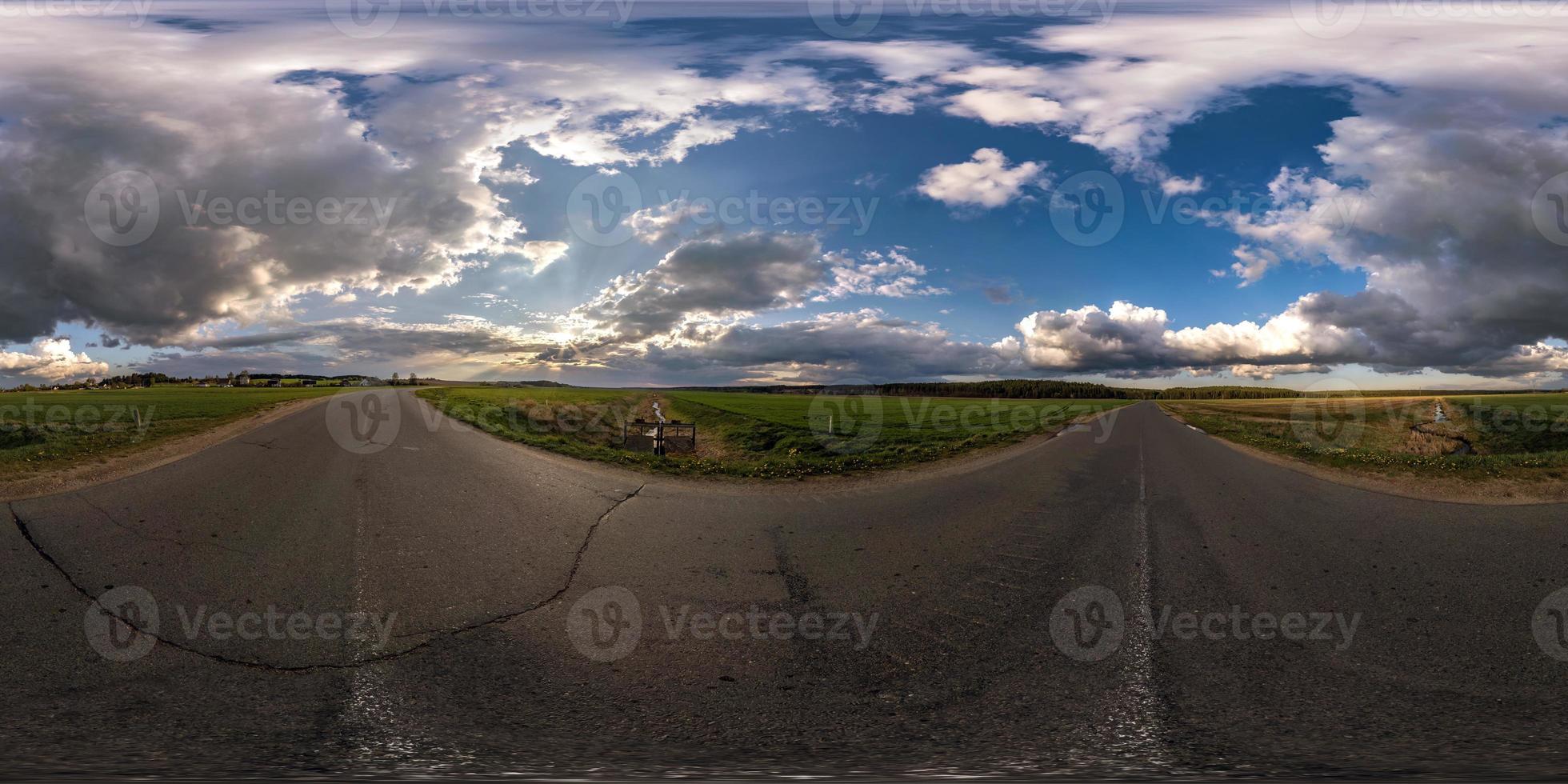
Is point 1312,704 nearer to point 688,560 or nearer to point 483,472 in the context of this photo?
point 688,560

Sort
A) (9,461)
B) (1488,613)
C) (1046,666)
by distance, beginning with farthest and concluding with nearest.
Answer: (9,461) < (1488,613) < (1046,666)

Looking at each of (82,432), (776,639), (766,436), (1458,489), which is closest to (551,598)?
(776,639)

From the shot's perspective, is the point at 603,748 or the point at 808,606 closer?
the point at 603,748

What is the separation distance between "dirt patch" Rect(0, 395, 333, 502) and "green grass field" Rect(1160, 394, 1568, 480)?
25.0 m

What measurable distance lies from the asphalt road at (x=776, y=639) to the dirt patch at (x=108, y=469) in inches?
54.7

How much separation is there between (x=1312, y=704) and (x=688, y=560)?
5.78 m

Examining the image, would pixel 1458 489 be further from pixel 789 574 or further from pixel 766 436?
pixel 766 436

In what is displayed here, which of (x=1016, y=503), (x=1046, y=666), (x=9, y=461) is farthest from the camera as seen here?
(x=9, y=461)

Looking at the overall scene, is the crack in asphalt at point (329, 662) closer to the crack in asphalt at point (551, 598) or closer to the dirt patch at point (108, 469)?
the crack in asphalt at point (551, 598)

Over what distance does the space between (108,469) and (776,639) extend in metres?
15.4

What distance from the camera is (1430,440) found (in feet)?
84.5

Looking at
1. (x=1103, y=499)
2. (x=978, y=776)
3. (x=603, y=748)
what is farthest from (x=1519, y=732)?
(x=1103, y=499)

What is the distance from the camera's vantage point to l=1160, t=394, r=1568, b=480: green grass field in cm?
1347

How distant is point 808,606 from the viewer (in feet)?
21.1
